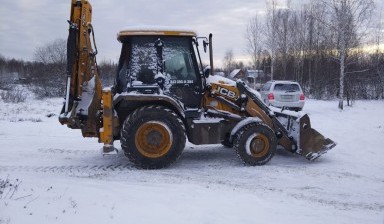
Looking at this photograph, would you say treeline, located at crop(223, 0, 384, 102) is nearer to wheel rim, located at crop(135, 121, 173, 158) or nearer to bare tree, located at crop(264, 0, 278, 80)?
bare tree, located at crop(264, 0, 278, 80)

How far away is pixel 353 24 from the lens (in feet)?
75.0

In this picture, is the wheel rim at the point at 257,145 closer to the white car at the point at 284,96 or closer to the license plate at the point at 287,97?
the white car at the point at 284,96

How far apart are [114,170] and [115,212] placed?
2.81 metres

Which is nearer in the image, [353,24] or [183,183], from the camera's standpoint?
[183,183]

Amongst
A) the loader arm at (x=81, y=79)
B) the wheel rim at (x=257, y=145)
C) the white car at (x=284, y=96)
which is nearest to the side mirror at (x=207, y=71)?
the wheel rim at (x=257, y=145)

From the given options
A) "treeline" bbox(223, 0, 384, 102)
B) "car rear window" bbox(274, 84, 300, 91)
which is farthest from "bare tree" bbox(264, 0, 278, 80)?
"car rear window" bbox(274, 84, 300, 91)

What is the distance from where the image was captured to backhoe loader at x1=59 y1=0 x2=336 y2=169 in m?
7.71

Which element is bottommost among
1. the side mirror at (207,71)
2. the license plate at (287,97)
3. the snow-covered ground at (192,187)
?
the snow-covered ground at (192,187)

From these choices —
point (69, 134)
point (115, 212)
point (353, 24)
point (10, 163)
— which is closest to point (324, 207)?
point (115, 212)

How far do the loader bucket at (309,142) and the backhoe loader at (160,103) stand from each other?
0.07ft

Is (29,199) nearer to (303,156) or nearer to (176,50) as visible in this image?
(176,50)

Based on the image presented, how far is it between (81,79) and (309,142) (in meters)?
4.86

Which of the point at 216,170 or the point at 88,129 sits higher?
the point at 88,129

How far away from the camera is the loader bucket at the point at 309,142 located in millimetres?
8391
